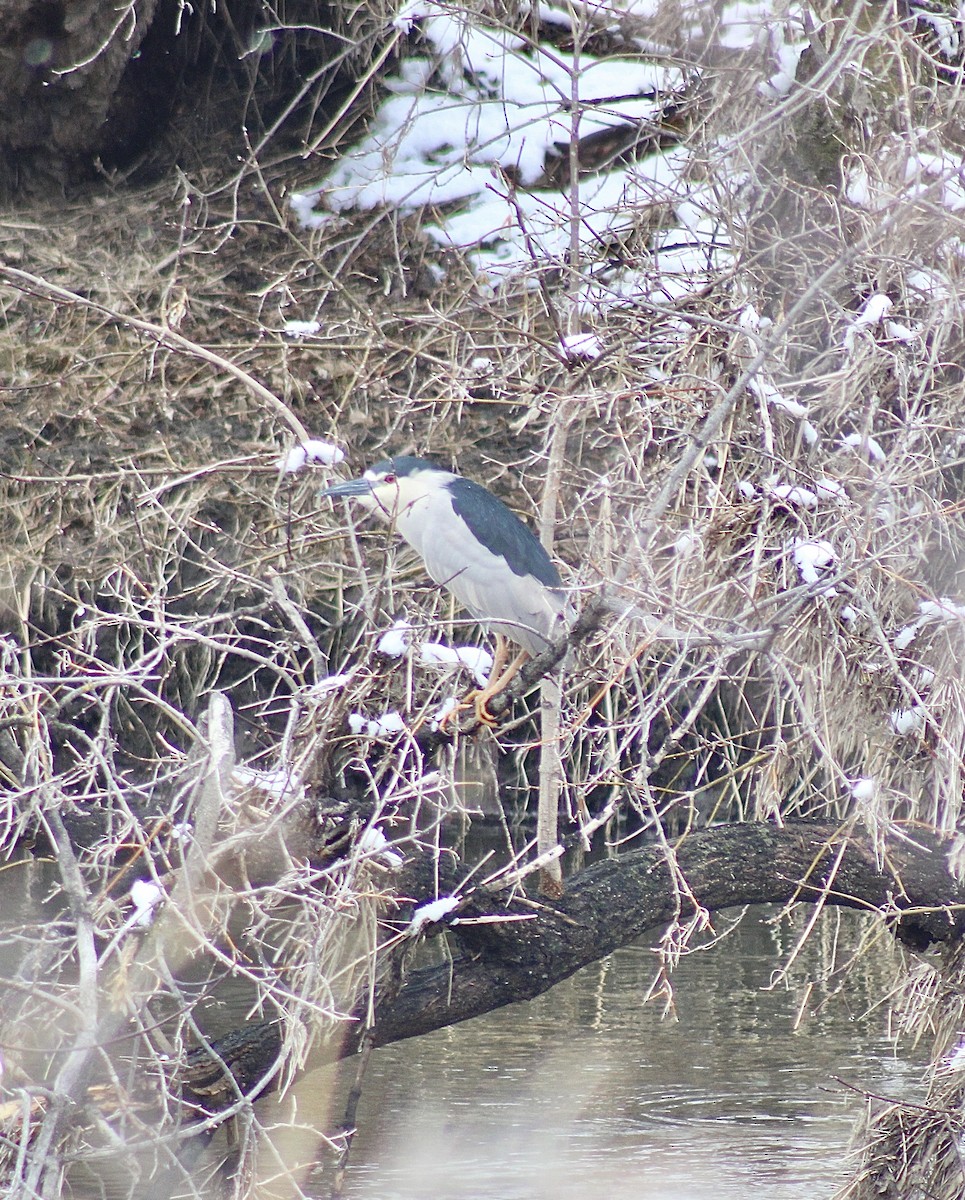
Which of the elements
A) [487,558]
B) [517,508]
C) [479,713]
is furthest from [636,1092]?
[517,508]

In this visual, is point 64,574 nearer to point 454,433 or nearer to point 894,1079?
point 454,433

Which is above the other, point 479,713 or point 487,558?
point 487,558

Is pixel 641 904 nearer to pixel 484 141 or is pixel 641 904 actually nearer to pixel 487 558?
pixel 487 558

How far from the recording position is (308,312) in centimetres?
791

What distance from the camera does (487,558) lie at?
4.42 metres

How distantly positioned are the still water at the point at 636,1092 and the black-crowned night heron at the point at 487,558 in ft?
3.69

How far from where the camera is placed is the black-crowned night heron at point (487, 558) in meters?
4.34

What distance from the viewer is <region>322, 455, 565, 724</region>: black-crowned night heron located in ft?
14.2

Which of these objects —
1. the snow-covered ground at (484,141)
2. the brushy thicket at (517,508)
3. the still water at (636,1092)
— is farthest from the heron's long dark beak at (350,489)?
the snow-covered ground at (484,141)

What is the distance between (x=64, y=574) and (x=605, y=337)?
3.85 metres

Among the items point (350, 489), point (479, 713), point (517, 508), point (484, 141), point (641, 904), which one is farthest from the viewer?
point (484, 141)

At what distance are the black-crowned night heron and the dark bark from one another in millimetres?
722

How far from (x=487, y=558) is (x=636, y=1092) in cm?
255

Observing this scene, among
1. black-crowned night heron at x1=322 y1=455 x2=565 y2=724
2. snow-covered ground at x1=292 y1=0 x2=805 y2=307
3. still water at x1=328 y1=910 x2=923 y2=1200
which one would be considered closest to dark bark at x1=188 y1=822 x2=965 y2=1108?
still water at x1=328 y1=910 x2=923 y2=1200
